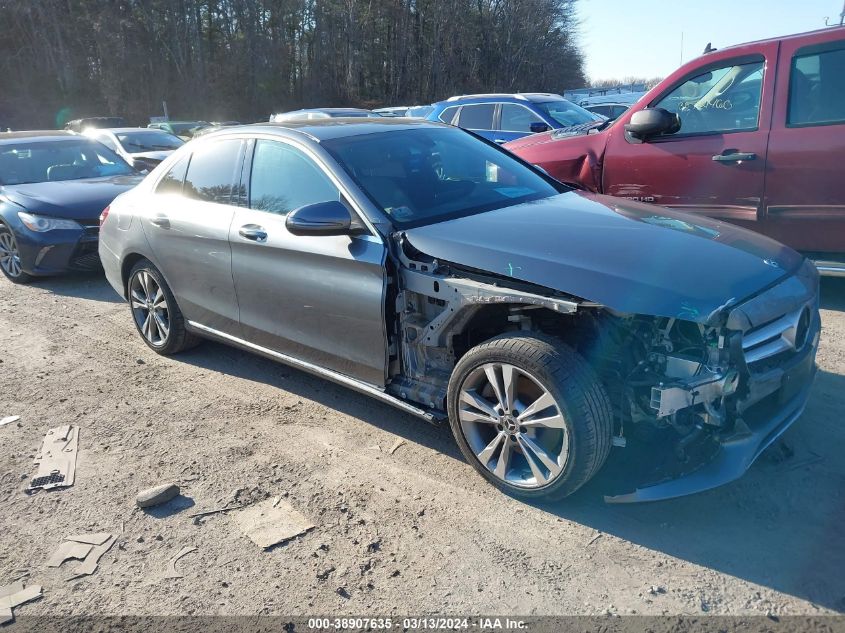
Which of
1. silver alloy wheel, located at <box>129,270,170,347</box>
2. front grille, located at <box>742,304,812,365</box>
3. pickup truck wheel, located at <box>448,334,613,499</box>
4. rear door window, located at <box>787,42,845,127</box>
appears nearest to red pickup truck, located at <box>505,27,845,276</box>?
rear door window, located at <box>787,42,845,127</box>

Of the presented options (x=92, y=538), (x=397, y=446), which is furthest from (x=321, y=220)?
(x=92, y=538)

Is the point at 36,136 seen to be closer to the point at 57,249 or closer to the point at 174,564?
the point at 57,249

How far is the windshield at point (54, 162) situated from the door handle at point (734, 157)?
708 cm

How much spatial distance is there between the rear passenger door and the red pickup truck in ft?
11.2

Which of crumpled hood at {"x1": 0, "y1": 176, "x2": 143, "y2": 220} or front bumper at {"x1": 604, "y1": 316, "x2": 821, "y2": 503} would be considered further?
crumpled hood at {"x1": 0, "y1": 176, "x2": 143, "y2": 220}

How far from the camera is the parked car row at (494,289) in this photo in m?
2.78

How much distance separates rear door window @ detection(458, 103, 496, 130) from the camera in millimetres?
11430

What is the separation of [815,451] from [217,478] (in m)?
3.01

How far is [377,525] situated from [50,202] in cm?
623

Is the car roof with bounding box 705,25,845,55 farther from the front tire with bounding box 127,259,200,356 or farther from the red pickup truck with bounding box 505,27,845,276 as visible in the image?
the front tire with bounding box 127,259,200,356

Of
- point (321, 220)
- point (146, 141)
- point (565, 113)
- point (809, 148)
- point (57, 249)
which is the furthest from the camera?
point (146, 141)

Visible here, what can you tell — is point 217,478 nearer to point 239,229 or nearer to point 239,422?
point 239,422

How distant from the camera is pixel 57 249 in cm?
730

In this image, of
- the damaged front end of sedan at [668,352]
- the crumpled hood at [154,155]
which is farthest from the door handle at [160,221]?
the crumpled hood at [154,155]
